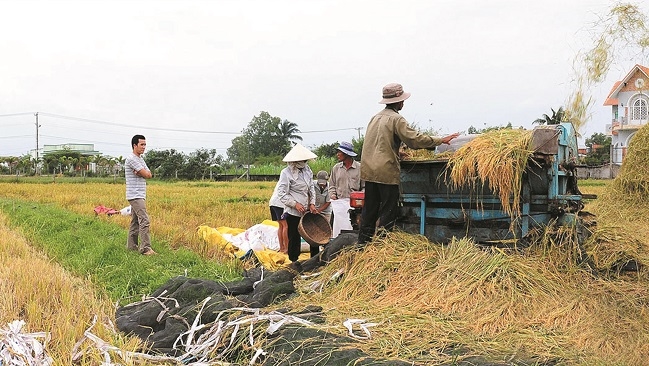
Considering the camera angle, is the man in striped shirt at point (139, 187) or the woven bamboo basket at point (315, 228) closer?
the woven bamboo basket at point (315, 228)

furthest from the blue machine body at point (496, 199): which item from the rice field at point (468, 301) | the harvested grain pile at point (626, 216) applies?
the harvested grain pile at point (626, 216)

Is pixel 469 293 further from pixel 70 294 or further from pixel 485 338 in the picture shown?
pixel 70 294

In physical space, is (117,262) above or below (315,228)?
below

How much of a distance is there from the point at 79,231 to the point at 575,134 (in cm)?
742

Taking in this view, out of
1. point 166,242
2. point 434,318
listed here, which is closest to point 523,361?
point 434,318

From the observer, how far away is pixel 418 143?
193 inches

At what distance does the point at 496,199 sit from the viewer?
4.62 meters

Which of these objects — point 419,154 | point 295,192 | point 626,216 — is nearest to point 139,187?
point 295,192

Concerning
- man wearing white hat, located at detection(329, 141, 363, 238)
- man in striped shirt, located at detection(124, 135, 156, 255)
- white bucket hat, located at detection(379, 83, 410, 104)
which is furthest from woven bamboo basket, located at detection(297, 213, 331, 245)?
man in striped shirt, located at detection(124, 135, 156, 255)

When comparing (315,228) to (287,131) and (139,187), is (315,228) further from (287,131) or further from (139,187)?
(287,131)

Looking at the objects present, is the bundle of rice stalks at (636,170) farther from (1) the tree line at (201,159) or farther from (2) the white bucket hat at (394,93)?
(1) the tree line at (201,159)

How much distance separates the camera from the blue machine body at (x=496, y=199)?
4570mm

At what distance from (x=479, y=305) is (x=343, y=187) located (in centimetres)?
368

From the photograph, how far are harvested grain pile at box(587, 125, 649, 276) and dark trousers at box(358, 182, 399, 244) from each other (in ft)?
5.37
